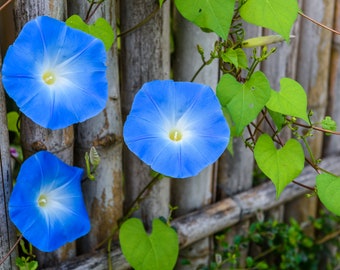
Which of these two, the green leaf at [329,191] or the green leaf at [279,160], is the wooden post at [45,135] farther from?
the green leaf at [329,191]

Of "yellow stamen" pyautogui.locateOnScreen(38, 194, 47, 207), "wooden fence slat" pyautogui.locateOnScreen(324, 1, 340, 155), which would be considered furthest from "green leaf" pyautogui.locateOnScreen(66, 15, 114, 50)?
"wooden fence slat" pyautogui.locateOnScreen(324, 1, 340, 155)

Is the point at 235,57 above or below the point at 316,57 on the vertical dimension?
above

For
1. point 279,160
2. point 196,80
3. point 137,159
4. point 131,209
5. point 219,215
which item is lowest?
point 219,215

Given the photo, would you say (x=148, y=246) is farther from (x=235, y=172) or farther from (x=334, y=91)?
(x=334, y=91)

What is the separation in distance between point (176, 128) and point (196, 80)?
1.31 feet

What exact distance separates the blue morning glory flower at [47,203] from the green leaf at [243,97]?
42 centimetres

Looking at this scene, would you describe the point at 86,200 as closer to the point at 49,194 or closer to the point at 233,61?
the point at 49,194

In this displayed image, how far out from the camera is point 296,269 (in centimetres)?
229

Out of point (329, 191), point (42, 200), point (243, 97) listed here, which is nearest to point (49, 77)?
point (42, 200)

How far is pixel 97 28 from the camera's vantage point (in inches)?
55.6

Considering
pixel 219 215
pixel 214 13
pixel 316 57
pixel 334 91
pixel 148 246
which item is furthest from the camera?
pixel 334 91

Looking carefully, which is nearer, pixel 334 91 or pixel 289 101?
pixel 289 101

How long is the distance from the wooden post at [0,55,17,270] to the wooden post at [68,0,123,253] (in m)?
0.23

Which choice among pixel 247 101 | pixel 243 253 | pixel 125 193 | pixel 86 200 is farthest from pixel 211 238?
A: pixel 247 101
